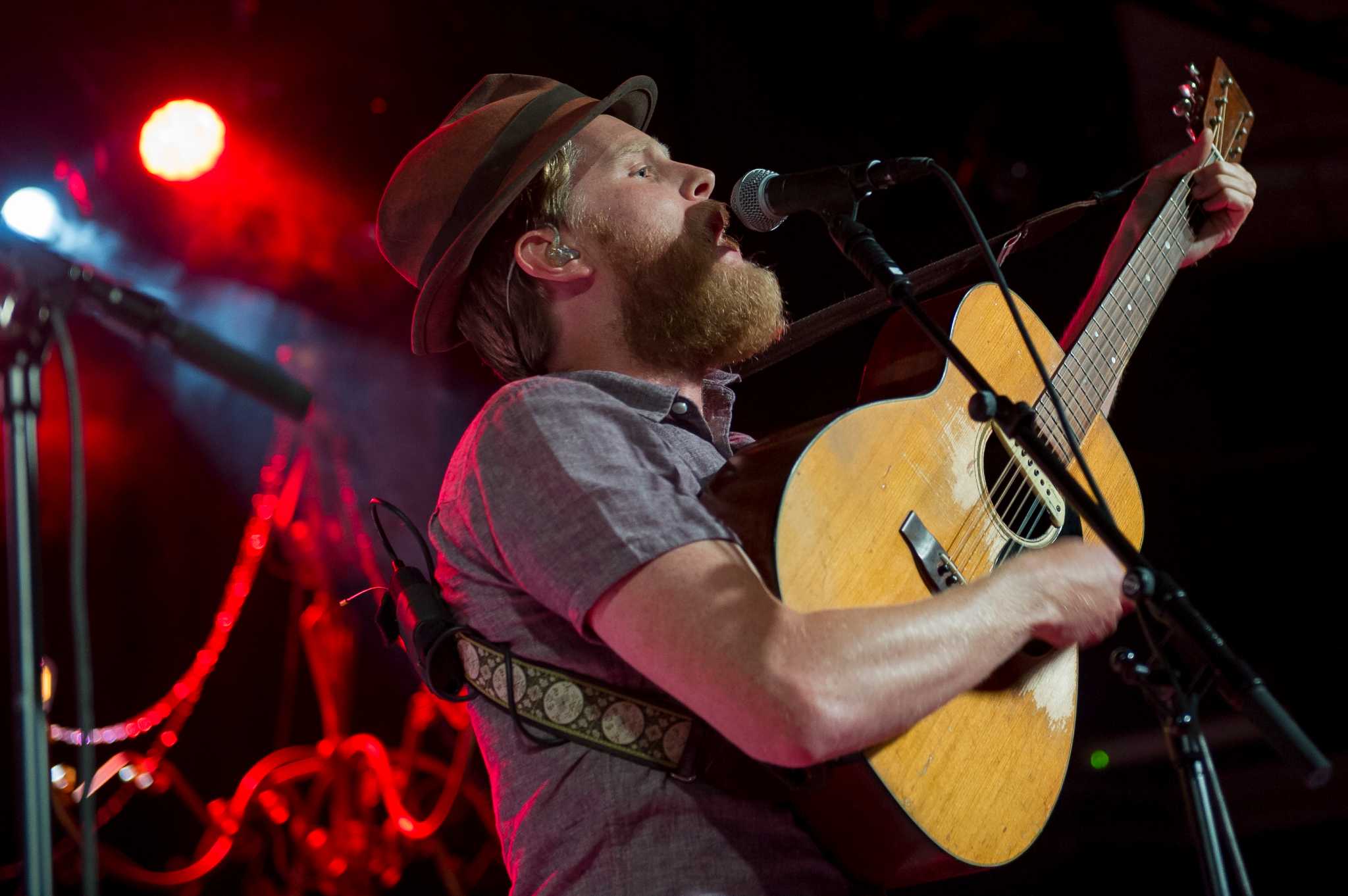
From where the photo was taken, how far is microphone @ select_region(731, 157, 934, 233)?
1.80 metres

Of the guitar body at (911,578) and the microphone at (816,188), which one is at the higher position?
the microphone at (816,188)

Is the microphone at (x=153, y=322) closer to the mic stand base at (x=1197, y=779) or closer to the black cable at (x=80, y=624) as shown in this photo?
the black cable at (x=80, y=624)

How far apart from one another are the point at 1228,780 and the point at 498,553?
4.27 metres

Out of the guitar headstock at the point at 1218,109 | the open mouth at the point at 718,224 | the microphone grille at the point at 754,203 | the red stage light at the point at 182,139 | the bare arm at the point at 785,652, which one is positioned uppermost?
the red stage light at the point at 182,139

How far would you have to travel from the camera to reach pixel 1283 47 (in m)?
5.06

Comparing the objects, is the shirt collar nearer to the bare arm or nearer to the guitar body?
the guitar body

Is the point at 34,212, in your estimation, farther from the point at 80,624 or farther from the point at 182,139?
the point at 80,624

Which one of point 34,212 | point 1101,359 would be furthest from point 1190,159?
point 34,212

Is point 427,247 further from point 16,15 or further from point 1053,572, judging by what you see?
point 16,15

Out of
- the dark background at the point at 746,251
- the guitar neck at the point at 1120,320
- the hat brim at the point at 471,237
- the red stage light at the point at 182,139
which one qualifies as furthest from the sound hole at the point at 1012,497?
the red stage light at the point at 182,139

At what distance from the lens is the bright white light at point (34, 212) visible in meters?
4.90

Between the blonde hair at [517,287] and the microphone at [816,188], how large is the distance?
1.94 feet

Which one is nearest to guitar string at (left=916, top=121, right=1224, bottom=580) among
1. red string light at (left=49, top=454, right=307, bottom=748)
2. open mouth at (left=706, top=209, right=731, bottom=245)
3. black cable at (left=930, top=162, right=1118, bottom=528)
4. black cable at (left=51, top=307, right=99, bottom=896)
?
black cable at (left=930, top=162, right=1118, bottom=528)

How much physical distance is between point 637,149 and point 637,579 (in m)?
1.35
